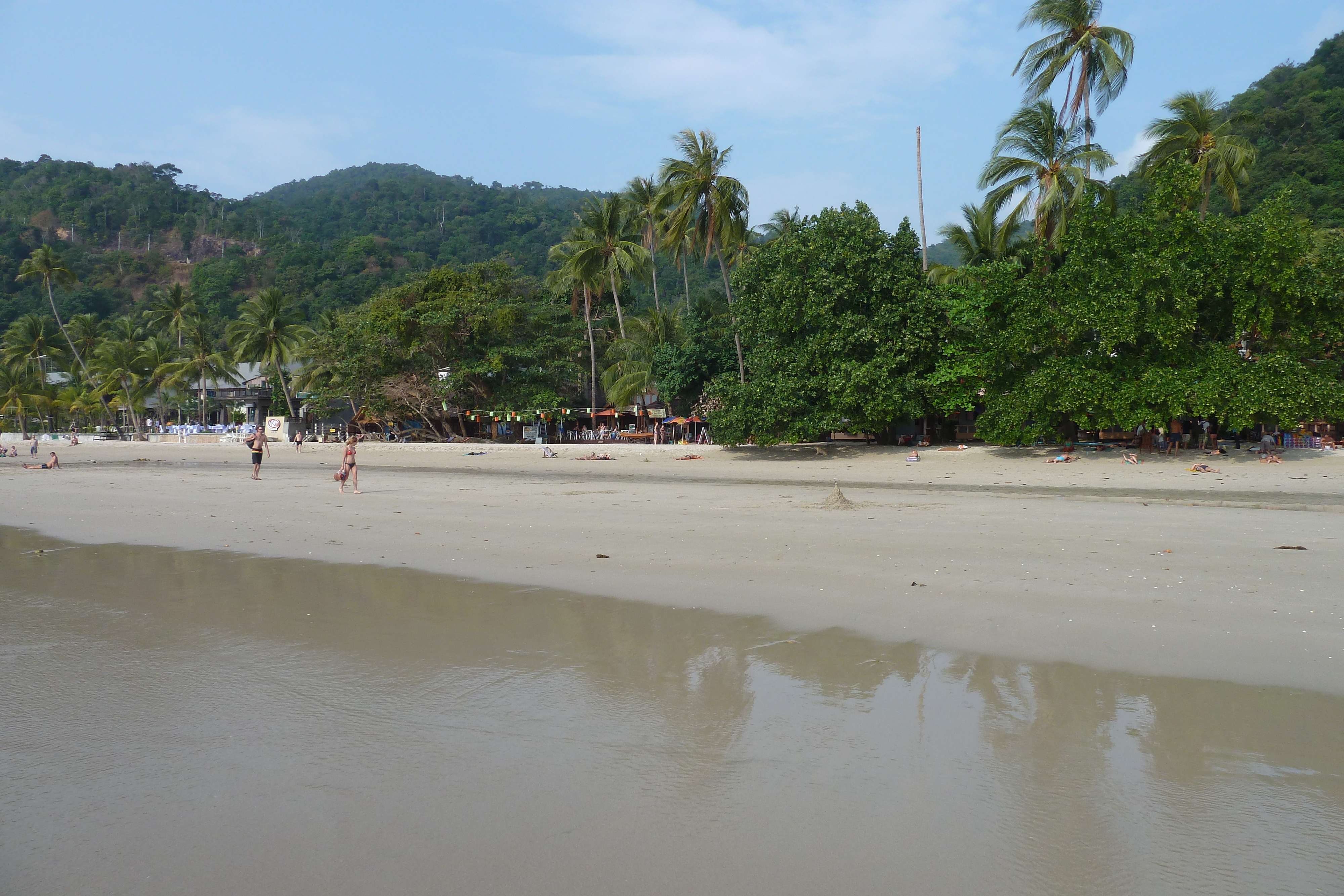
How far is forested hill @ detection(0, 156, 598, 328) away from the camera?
290 feet

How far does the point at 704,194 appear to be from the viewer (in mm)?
29969

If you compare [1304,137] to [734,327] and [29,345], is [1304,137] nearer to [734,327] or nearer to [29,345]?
[734,327]

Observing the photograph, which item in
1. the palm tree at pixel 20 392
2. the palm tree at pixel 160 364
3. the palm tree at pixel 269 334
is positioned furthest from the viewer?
the palm tree at pixel 20 392

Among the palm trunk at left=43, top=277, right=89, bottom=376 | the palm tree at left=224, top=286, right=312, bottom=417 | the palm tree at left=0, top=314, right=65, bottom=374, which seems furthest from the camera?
the palm tree at left=0, top=314, right=65, bottom=374

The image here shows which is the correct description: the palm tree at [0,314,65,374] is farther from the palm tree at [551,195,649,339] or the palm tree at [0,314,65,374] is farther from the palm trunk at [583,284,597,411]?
the palm tree at [551,195,649,339]

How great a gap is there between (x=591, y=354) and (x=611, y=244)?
6737 mm

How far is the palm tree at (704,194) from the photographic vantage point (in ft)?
96.2

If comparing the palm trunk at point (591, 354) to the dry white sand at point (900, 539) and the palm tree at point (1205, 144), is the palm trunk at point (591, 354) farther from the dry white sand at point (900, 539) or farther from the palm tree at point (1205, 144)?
the palm tree at point (1205, 144)

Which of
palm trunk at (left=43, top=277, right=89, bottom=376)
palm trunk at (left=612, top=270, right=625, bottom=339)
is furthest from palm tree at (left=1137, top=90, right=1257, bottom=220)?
palm trunk at (left=43, top=277, right=89, bottom=376)

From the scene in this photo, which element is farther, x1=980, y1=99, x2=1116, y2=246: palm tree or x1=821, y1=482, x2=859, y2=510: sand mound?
x1=980, y1=99, x2=1116, y2=246: palm tree

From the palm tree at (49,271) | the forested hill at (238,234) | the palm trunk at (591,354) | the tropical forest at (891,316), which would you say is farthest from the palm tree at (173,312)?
the palm trunk at (591,354)

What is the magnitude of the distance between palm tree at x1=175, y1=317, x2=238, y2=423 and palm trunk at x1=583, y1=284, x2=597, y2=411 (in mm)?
26878

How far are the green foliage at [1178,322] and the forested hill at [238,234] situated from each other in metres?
65.6

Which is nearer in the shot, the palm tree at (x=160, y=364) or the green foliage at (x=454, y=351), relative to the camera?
the green foliage at (x=454, y=351)
